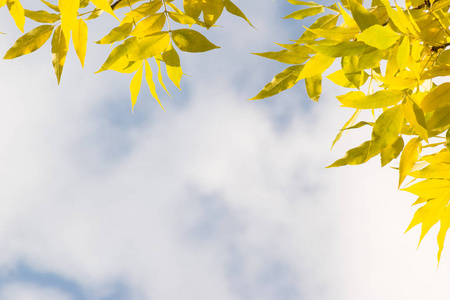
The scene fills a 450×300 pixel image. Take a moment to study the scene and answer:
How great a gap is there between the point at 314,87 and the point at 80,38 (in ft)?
1.49

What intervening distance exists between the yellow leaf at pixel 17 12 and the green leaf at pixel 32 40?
0.23ft

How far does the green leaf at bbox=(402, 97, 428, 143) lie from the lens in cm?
64

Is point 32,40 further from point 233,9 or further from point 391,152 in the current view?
point 391,152

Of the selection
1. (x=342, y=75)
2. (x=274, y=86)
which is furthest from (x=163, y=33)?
(x=342, y=75)

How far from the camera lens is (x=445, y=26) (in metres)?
0.70

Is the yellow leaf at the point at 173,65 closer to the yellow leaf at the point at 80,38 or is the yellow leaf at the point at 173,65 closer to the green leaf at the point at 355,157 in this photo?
the yellow leaf at the point at 80,38

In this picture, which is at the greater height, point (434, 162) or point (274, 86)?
point (274, 86)

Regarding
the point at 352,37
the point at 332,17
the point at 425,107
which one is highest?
the point at 332,17

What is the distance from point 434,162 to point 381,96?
16cm

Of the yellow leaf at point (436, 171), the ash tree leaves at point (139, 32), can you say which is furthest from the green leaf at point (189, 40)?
the yellow leaf at point (436, 171)

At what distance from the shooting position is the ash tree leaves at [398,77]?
0.65m

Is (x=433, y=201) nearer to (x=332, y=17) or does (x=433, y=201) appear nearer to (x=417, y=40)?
(x=417, y=40)

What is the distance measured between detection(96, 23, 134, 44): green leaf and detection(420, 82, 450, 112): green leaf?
1.66ft

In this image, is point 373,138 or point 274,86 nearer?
point 373,138
